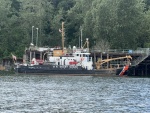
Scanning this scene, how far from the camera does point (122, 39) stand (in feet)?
348

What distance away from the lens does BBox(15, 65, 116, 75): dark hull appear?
93.8m

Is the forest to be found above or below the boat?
above

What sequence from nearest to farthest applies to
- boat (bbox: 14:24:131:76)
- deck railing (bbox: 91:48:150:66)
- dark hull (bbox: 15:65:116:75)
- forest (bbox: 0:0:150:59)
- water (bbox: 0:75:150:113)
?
1. water (bbox: 0:75:150:113)
2. dark hull (bbox: 15:65:116:75)
3. boat (bbox: 14:24:131:76)
4. deck railing (bbox: 91:48:150:66)
5. forest (bbox: 0:0:150:59)

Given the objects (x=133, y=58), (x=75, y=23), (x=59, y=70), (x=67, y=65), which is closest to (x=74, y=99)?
(x=59, y=70)

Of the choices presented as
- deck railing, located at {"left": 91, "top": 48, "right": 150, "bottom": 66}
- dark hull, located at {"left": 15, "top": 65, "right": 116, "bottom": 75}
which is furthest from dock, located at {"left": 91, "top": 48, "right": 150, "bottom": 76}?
dark hull, located at {"left": 15, "top": 65, "right": 116, "bottom": 75}

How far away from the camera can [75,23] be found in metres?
119

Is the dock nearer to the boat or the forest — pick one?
the boat

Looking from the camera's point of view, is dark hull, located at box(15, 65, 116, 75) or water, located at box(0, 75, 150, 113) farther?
dark hull, located at box(15, 65, 116, 75)

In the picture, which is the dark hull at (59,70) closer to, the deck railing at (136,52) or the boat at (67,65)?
the boat at (67,65)

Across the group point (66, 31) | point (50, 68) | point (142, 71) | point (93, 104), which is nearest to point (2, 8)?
point (66, 31)

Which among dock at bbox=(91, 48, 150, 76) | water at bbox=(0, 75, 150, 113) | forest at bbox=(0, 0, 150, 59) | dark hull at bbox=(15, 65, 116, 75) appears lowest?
water at bbox=(0, 75, 150, 113)

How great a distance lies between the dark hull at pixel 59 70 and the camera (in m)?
93.8

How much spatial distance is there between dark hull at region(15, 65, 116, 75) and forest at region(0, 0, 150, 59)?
464 inches

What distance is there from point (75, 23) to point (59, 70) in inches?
1018
